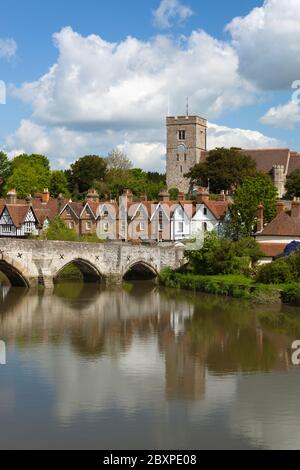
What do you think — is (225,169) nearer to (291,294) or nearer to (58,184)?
(58,184)

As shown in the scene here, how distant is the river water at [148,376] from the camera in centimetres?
1497

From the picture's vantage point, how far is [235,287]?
117 ft

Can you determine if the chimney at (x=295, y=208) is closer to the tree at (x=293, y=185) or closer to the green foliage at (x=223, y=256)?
the green foliage at (x=223, y=256)

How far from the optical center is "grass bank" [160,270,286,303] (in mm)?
33062

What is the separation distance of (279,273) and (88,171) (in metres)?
38.7

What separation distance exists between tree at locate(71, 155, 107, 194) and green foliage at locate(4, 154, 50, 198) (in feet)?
9.44

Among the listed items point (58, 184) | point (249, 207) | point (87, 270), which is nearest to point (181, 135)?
point (58, 184)

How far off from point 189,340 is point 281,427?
1003 centimetres

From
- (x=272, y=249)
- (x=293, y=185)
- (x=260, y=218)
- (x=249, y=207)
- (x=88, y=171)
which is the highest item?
(x=88, y=171)

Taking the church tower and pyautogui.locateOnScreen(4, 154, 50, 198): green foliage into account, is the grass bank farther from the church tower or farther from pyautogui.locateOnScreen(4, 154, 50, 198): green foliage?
the church tower

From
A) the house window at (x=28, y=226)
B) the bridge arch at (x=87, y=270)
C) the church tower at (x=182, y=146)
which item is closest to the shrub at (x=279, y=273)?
Result: the bridge arch at (x=87, y=270)

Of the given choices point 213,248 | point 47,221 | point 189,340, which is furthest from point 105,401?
point 47,221

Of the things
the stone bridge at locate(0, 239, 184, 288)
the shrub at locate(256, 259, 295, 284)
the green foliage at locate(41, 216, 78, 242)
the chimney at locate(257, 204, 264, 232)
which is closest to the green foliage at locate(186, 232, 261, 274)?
the stone bridge at locate(0, 239, 184, 288)
